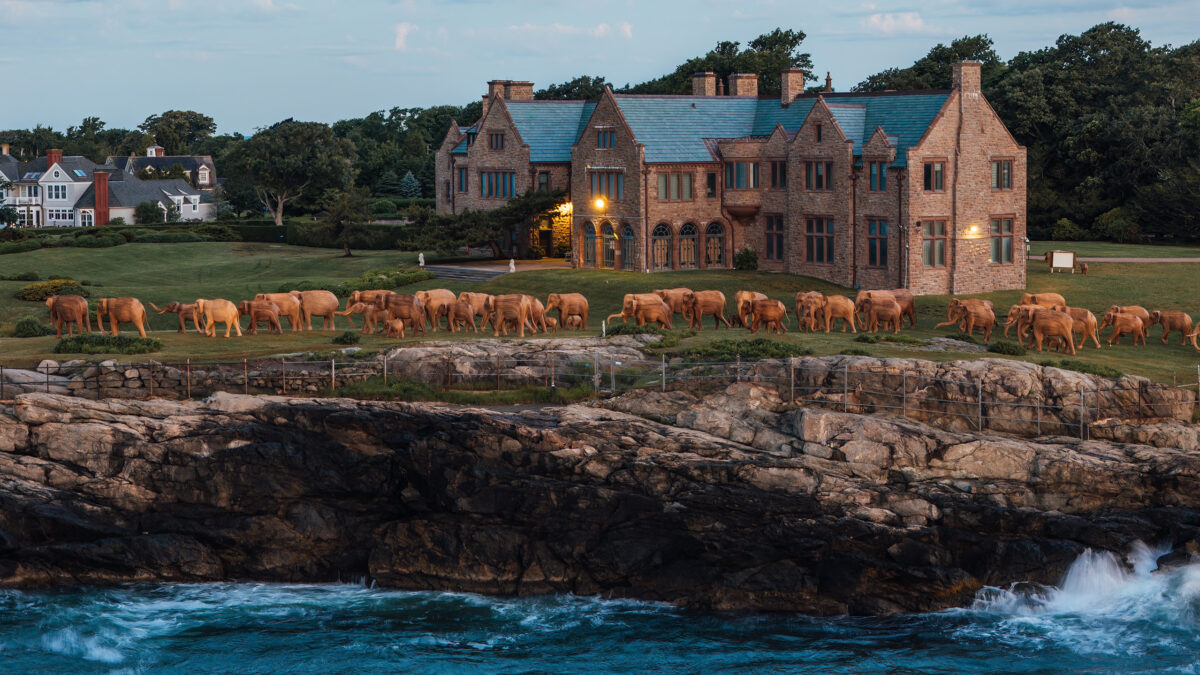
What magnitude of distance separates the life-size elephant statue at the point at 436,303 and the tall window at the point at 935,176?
24087 millimetres

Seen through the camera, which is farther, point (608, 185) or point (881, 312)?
point (608, 185)

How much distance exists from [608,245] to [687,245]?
4323 mm

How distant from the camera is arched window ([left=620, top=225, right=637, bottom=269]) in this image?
2815 inches

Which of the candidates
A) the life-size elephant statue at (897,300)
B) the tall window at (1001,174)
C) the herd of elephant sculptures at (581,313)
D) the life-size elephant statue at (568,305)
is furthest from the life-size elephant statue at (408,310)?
the tall window at (1001,174)

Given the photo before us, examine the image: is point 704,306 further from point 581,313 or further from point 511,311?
point 511,311

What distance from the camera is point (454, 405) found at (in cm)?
4041

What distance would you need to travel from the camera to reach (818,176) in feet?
221

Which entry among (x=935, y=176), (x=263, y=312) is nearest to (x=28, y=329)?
(x=263, y=312)

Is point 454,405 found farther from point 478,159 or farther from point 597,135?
point 478,159

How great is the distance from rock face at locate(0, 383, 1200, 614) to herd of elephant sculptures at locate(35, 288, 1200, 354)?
1066 centimetres

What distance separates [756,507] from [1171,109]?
62156 mm

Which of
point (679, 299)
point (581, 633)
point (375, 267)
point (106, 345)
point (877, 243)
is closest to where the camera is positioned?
point (581, 633)

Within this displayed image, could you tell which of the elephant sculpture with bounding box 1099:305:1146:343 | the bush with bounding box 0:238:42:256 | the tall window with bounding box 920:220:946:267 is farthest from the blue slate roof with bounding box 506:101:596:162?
the elephant sculpture with bounding box 1099:305:1146:343

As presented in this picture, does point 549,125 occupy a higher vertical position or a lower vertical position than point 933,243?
higher
